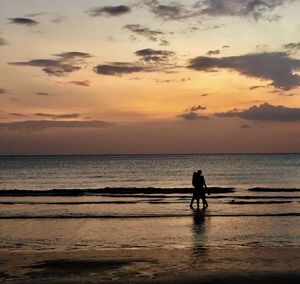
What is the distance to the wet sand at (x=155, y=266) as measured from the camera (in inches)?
416

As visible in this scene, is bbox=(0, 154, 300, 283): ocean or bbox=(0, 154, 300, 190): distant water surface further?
bbox=(0, 154, 300, 190): distant water surface

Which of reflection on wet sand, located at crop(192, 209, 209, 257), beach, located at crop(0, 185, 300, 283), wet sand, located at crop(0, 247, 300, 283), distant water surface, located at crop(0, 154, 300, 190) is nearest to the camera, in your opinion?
wet sand, located at crop(0, 247, 300, 283)

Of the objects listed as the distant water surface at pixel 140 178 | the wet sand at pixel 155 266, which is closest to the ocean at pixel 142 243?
the wet sand at pixel 155 266

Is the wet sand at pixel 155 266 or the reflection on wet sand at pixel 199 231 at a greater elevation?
the wet sand at pixel 155 266

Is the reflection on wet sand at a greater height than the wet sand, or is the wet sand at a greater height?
the wet sand

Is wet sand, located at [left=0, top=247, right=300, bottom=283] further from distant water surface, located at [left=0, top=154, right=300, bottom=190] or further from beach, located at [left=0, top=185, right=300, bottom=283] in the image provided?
distant water surface, located at [left=0, top=154, right=300, bottom=190]

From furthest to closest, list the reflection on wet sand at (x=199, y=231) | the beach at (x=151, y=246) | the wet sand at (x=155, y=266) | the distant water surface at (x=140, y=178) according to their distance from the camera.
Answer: the distant water surface at (x=140, y=178) < the reflection on wet sand at (x=199, y=231) < the beach at (x=151, y=246) < the wet sand at (x=155, y=266)

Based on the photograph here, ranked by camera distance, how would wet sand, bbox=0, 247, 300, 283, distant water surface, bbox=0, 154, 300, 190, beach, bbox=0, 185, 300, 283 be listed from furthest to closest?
distant water surface, bbox=0, 154, 300, 190 → beach, bbox=0, 185, 300, 283 → wet sand, bbox=0, 247, 300, 283

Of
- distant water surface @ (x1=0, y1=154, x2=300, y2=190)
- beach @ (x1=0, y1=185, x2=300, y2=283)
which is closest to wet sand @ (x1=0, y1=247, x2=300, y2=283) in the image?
beach @ (x1=0, y1=185, x2=300, y2=283)

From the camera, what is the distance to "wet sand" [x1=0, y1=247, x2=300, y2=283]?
10.6 metres

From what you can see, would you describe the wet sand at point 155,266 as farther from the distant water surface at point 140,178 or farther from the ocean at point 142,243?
the distant water surface at point 140,178

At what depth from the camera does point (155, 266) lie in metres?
11.8

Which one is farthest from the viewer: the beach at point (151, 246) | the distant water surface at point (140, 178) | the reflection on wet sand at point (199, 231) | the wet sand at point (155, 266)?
the distant water surface at point (140, 178)

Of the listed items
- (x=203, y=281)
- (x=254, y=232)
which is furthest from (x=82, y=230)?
(x=203, y=281)
